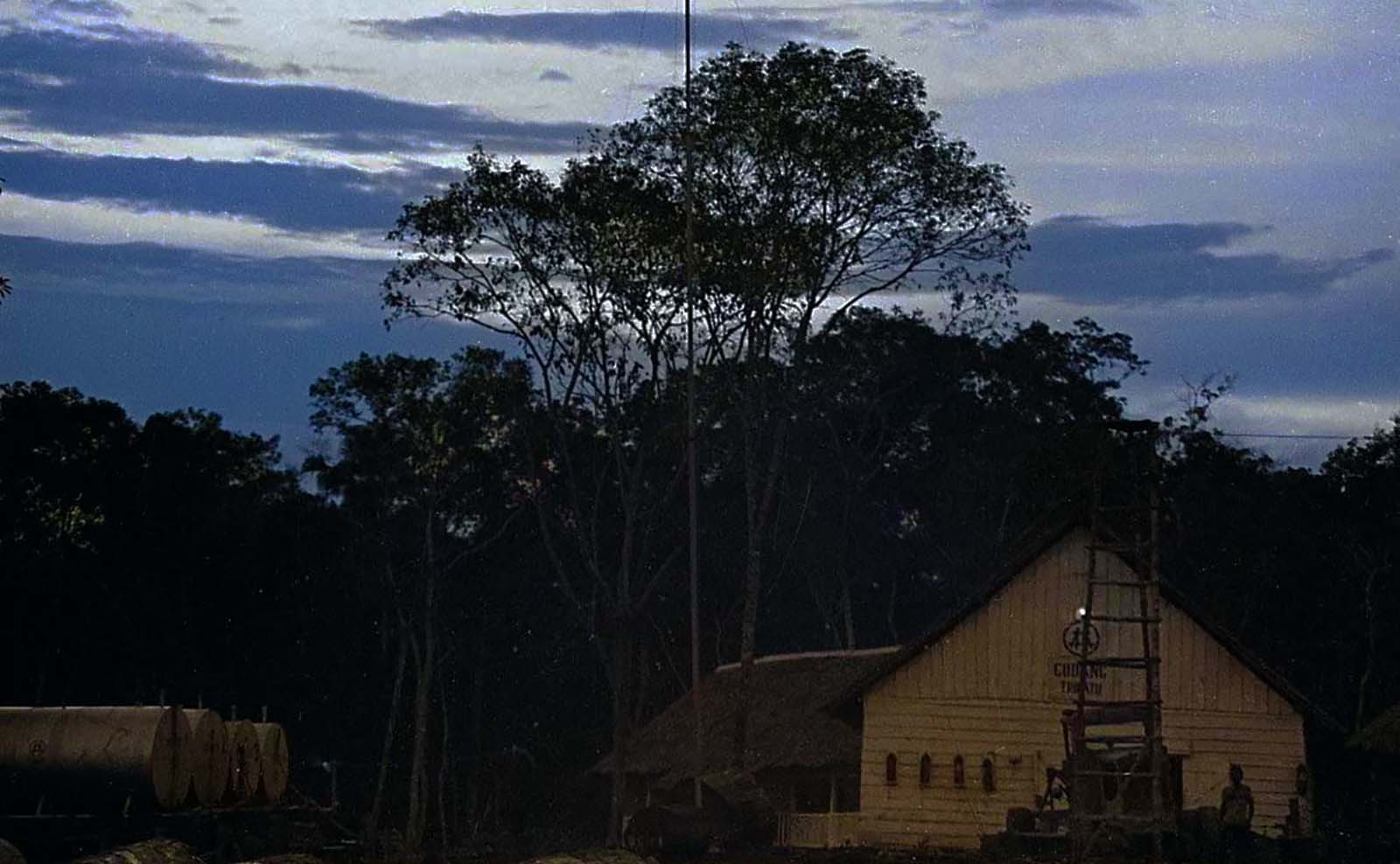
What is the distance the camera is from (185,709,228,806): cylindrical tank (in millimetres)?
35812

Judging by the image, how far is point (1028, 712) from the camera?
4725cm

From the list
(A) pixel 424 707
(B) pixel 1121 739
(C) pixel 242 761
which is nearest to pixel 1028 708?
(B) pixel 1121 739

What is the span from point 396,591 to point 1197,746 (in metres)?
33.9

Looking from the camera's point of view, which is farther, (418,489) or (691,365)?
(418,489)

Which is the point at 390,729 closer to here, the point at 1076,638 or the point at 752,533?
the point at 752,533

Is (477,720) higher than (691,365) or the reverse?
the reverse

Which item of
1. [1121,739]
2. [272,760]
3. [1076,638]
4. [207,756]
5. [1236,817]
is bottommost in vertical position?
[1236,817]

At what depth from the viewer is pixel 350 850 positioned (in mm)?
39062

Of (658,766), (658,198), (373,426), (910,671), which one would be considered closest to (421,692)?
(373,426)

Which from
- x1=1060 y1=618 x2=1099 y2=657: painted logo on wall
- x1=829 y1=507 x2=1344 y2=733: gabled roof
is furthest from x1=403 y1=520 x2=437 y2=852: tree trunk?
x1=1060 y1=618 x2=1099 y2=657: painted logo on wall

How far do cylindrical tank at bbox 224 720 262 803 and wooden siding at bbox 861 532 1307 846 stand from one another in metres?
14.3

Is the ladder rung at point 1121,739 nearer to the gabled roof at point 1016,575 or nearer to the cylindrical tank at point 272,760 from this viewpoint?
the gabled roof at point 1016,575

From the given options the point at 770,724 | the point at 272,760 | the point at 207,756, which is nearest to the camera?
the point at 207,756

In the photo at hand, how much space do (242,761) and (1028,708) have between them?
17.3 metres
